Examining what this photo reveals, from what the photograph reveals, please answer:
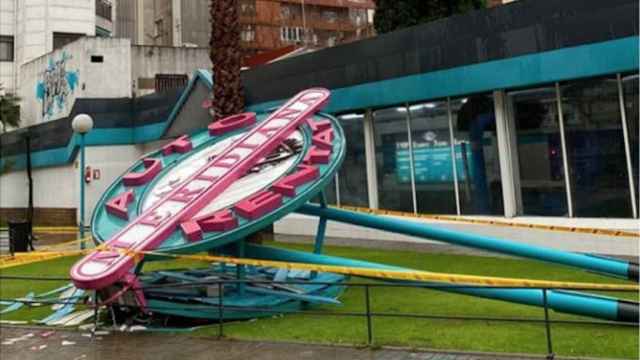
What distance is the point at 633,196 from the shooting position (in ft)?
43.2

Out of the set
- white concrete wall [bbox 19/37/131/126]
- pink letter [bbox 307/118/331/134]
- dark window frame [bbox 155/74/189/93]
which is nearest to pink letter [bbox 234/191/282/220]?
pink letter [bbox 307/118/331/134]

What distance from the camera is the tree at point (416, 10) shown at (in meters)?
25.0

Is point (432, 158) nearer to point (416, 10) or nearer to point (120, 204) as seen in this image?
point (120, 204)

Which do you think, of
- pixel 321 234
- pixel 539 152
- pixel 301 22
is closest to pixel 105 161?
pixel 539 152

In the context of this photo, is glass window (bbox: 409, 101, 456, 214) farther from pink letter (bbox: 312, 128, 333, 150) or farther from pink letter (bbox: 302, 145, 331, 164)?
pink letter (bbox: 302, 145, 331, 164)

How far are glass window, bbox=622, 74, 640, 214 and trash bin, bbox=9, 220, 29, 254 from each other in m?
17.1

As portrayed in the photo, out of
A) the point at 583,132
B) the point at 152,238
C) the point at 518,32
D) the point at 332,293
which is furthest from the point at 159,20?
the point at 583,132

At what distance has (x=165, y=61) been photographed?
3469 cm

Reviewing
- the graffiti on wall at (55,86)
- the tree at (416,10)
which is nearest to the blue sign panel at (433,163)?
the tree at (416,10)

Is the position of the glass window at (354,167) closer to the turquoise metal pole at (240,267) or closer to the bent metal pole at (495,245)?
the bent metal pole at (495,245)

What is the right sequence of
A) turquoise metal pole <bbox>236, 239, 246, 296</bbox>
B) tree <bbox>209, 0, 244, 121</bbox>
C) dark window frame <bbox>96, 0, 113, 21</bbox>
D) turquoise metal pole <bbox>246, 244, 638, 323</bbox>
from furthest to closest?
tree <bbox>209, 0, 244, 121</bbox> → turquoise metal pole <bbox>236, 239, 246, 296</bbox> → dark window frame <bbox>96, 0, 113, 21</bbox> → turquoise metal pole <bbox>246, 244, 638, 323</bbox>

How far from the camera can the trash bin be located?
726 inches

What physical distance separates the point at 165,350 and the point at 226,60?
34.2ft

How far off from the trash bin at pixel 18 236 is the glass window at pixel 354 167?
10.0 meters
